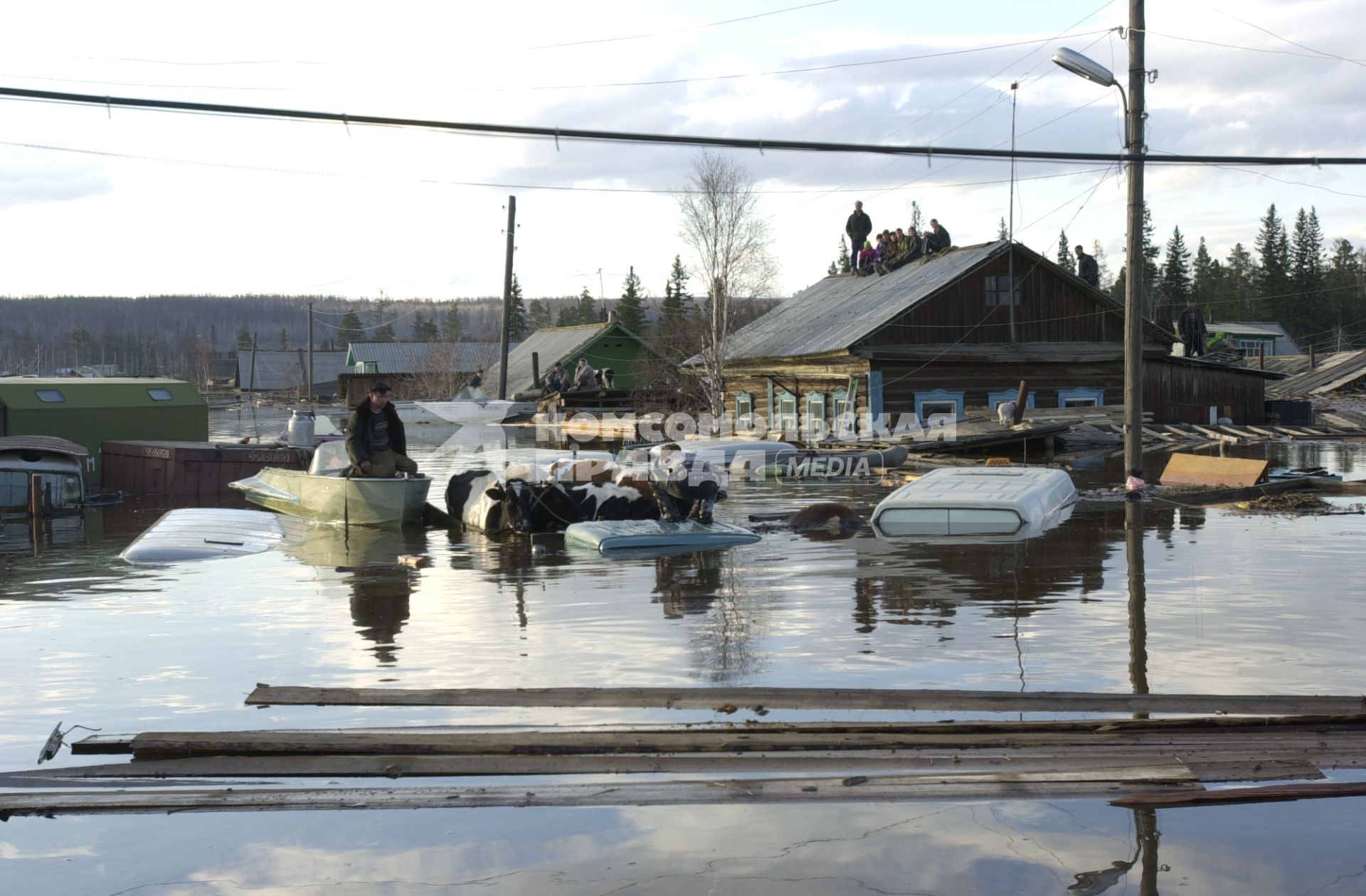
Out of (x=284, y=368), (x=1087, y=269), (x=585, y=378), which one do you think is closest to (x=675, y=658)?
(x=1087, y=269)

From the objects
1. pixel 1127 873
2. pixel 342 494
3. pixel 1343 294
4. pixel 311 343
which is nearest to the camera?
pixel 1127 873

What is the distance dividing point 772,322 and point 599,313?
284 feet

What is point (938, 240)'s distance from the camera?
124 ft

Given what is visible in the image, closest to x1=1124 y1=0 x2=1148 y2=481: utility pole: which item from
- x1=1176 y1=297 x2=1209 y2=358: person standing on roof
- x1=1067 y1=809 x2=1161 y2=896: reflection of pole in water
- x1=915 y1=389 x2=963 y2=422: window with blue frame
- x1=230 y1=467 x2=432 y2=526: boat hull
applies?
x1=230 y1=467 x2=432 y2=526: boat hull

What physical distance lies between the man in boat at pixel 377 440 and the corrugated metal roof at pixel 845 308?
1661cm

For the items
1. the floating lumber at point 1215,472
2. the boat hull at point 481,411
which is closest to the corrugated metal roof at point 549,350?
the boat hull at point 481,411

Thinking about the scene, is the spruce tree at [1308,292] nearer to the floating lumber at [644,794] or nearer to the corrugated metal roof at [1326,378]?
the corrugated metal roof at [1326,378]

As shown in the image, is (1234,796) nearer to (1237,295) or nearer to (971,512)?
(971,512)

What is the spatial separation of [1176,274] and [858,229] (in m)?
63.8

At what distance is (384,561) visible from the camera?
48.8ft

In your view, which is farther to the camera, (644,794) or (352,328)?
(352,328)

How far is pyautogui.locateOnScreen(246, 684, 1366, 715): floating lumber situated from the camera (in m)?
6.79

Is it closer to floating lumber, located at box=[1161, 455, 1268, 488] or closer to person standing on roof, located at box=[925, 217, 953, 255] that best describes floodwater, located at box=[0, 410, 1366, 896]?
floating lumber, located at box=[1161, 455, 1268, 488]

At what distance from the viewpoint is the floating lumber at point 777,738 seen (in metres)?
6.15
